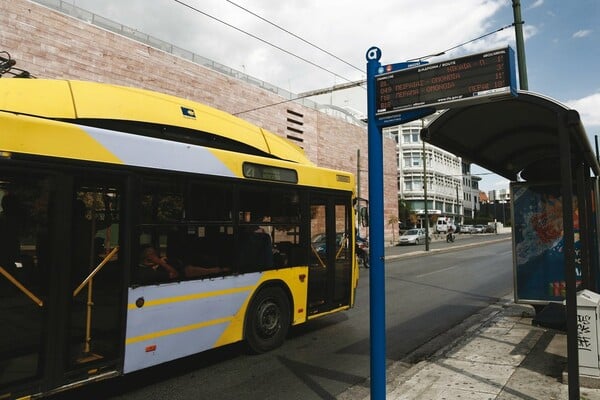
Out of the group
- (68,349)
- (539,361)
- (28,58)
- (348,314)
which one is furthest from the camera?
(28,58)

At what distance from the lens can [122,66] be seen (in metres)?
20.6

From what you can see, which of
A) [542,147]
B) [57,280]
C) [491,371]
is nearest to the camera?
[57,280]

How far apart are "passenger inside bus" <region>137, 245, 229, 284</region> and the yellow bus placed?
1 centimetres

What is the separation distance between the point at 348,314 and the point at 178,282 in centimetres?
503

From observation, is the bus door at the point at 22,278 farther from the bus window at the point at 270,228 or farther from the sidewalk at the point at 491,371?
the sidewalk at the point at 491,371

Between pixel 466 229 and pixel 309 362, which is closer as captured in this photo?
pixel 309 362

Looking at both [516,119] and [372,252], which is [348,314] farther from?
[372,252]

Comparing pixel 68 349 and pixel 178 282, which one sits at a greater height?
pixel 178 282

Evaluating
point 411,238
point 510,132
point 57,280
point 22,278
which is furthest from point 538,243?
point 411,238

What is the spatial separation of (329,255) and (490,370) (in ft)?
10.4

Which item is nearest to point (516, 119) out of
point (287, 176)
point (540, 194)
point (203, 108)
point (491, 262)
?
point (540, 194)

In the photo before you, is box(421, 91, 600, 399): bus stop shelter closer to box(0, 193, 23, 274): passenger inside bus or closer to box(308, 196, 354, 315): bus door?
box(308, 196, 354, 315): bus door

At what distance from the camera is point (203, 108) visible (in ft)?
22.4

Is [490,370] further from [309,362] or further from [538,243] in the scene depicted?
[538,243]
